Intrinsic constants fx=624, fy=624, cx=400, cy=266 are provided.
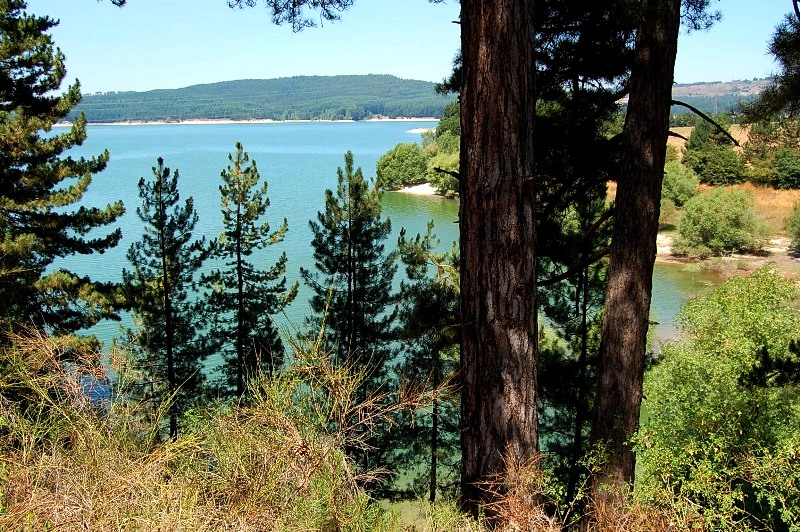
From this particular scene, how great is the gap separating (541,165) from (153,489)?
185 inches

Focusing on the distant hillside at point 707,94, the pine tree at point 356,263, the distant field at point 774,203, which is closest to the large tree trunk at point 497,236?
the pine tree at point 356,263

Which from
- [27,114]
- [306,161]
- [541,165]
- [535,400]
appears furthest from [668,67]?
[306,161]

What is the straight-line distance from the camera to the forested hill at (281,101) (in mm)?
108537

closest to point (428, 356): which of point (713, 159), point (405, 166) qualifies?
point (713, 159)

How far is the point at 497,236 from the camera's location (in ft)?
10.6

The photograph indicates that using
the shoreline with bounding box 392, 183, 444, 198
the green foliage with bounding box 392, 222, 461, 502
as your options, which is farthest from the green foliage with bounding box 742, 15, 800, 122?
the shoreline with bounding box 392, 183, 444, 198

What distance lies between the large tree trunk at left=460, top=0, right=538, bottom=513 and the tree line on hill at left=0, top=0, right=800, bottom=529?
0.01 meters

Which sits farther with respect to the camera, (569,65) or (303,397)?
(569,65)

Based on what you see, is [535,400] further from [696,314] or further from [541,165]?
[696,314]

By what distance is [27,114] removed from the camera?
834 cm

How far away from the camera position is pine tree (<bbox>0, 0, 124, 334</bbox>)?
7812mm

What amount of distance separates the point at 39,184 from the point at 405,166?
3409cm

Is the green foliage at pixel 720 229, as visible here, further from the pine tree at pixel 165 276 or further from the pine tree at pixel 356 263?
the pine tree at pixel 165 276

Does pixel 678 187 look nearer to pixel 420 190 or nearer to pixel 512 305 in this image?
pixel 420 190
